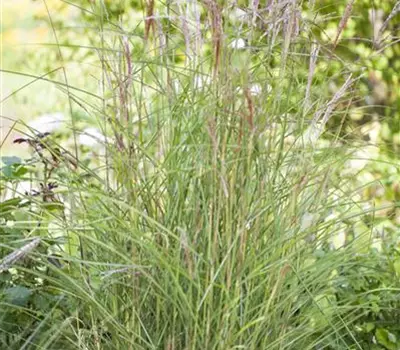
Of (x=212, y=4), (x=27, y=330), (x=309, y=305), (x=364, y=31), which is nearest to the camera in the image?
(x=212, y=4)

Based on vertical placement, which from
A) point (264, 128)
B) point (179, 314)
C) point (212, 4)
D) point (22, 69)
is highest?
point (212, 4)

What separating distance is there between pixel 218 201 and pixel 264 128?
0.19m

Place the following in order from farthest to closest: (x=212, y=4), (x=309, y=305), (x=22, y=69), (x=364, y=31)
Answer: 1. (x=22, y=69)
2. (x=364, y=31)
3. (x=309, y=305)
4. (x=212, y=4)

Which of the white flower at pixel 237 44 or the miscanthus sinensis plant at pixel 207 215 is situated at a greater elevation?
the white flower at pixel 237 44

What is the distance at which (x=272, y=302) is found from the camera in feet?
6.86

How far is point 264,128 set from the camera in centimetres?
208

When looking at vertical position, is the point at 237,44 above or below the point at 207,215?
above

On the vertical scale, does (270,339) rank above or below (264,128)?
below

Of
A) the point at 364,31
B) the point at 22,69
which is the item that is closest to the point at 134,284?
the point at 364,31

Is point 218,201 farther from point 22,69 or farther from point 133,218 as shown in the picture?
point 22,69

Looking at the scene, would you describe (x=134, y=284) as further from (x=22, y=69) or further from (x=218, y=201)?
(x=22, y=69)

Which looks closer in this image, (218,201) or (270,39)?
(218,201)

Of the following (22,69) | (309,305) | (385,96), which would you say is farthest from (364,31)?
(309,305)

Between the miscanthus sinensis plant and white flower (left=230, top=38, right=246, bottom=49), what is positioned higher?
white flower (left=230, top=38, right=246, bottom=49)
